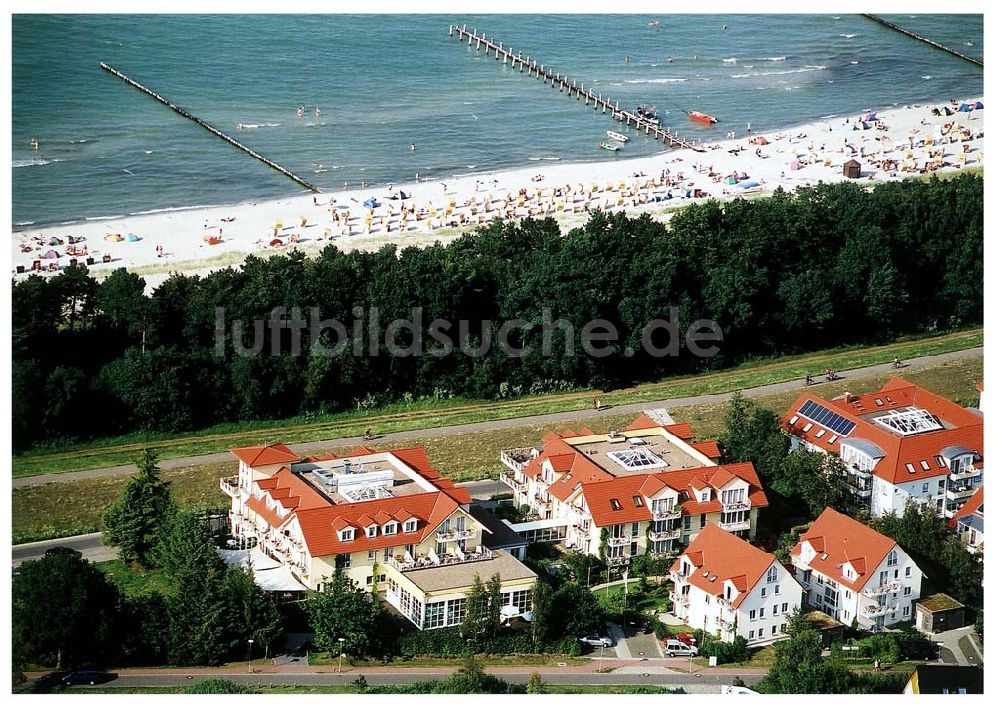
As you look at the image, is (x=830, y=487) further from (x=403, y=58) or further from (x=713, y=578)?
(x=403, y=58)

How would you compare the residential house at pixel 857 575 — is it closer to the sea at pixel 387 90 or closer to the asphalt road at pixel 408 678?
the asphalt road at pixel 408 678

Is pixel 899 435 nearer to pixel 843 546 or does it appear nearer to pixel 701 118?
pixel 843 546

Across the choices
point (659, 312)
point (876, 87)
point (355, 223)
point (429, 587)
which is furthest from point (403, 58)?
point (429, 587)

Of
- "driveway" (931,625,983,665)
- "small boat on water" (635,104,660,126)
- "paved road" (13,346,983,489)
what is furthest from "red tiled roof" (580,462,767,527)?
"small boat on water" (635,104,660,126)

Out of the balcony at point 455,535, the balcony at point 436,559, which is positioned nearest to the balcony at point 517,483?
the balcony at point 455,535

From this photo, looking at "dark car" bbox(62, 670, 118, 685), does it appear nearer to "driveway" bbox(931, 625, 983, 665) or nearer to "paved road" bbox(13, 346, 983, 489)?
"paved road" bbox(13, 346, 983, 489)

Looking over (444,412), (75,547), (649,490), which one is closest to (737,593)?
(649,490)

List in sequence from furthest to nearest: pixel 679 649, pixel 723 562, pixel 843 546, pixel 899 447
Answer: pixel 899 447 → pixel 843 546 → pixel 723 562 → pixel 679 649
